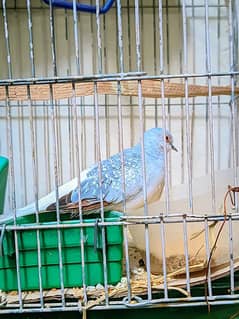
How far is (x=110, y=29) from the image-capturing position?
1014mm

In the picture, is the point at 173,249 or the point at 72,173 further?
the point at 72,173

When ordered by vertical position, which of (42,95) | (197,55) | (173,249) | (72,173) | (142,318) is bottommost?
(142,318)

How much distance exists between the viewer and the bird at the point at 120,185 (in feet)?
2.25

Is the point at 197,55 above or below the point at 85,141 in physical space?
above

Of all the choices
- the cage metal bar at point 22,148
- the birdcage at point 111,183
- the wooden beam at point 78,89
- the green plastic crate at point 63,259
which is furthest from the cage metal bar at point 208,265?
the cage metal bar at point 22,148

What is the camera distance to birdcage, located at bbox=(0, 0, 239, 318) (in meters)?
0.61

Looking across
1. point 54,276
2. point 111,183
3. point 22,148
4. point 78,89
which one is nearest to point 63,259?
point 54,276

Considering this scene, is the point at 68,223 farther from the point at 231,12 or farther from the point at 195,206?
the point at 231,12

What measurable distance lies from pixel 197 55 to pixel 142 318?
633 mm

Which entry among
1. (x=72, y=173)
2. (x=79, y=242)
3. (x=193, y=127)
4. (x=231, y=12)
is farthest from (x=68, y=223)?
(x=231, y=12)

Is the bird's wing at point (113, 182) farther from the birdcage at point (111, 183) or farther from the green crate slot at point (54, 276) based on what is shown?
the green crate slot at point (54, 276)

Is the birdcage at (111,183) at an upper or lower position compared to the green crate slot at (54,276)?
upper

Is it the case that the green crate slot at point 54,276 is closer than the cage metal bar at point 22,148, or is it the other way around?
the green crate slot at point 54,276

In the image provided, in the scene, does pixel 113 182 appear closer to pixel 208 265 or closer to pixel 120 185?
pixel 120 185
